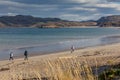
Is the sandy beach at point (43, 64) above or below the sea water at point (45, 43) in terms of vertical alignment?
above

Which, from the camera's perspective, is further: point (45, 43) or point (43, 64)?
point (45, 43)

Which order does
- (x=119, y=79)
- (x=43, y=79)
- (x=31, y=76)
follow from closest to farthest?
(x=119, y=79) → (x=43, y=79) → (x=31, y=76)

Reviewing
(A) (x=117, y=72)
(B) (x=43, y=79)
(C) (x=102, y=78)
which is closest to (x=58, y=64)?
(C) (x=102, y=78)

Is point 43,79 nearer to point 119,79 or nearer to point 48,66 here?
point 119,79

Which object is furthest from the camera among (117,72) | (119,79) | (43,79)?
(43,79)

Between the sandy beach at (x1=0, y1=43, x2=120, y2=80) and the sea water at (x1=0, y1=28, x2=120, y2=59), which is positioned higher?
the sandy beach at (x1=0, y1=43, x2=120, y2=80)

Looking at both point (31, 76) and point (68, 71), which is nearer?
point (68, 71)

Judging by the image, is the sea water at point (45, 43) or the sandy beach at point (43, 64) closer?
the sandy beach at point (43, 64)

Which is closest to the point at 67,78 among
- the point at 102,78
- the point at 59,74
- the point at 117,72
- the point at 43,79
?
the point at 59,74

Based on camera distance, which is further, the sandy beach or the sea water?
the sea water

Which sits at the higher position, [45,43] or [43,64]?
[43,64]

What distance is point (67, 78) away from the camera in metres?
7.05

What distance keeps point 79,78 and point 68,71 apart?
28cm

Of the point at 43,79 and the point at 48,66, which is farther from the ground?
the point at 48,66
